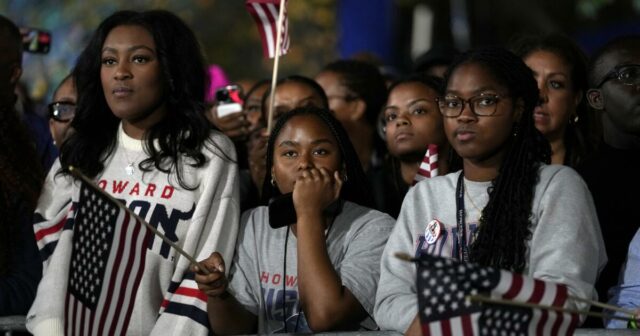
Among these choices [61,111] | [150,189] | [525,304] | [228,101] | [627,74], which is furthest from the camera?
[228,101]

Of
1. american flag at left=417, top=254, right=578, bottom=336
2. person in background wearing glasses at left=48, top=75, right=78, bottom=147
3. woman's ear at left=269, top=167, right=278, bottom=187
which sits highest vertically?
person in background wearing glasses at left=48, top=75, right=78, bottom=147

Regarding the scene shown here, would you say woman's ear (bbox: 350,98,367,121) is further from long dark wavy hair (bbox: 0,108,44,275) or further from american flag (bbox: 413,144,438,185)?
long dark wavy hair (bbox: 0,108,44,275)

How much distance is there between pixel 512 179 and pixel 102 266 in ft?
5.85

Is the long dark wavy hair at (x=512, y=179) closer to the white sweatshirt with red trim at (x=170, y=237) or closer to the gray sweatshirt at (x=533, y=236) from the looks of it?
the gray sweatshirt at (x=533, y=236)

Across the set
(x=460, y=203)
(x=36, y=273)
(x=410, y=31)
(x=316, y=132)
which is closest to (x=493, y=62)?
(x=460, y=203)

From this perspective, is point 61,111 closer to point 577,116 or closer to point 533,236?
point 577,116

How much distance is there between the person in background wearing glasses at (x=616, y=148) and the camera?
6027mm

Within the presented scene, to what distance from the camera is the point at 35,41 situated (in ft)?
29.8

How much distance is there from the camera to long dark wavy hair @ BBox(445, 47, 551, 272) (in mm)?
5219

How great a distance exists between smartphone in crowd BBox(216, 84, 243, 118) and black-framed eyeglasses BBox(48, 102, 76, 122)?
1228 mm

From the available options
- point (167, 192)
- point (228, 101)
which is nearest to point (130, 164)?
point (167, 192)

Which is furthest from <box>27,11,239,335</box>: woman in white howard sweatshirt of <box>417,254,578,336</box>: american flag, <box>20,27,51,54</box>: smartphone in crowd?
<box>20,27,51,54</box>: smartphone in crowd

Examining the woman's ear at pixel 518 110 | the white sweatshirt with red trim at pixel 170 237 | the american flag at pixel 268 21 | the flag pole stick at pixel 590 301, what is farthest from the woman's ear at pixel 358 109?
Answer: the flag pole stick at pixel 590 301

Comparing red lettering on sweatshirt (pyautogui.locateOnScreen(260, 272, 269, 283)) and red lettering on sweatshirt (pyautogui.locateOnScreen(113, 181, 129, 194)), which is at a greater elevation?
red lettering on sweatshirt (pyautogui.locateOnScreen(113, 181, 129, 194))
